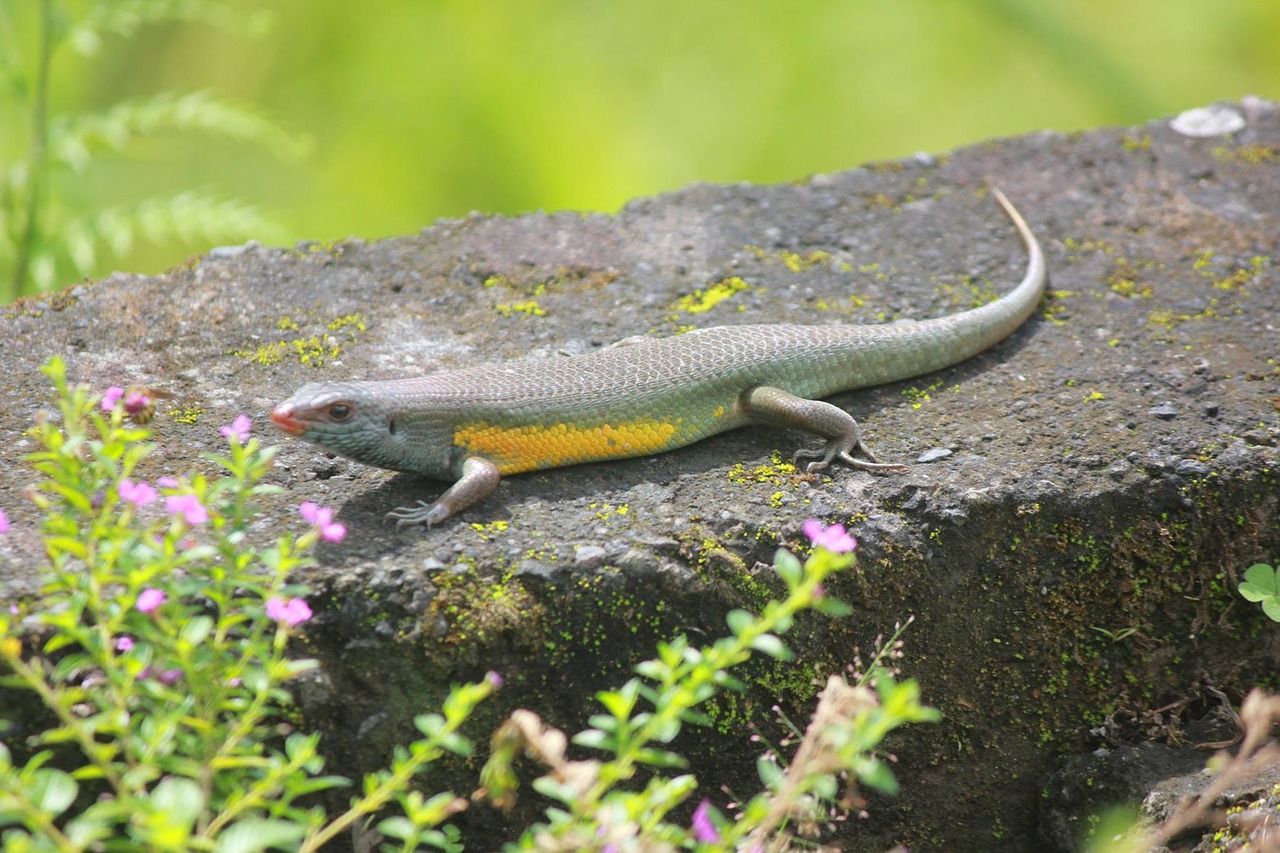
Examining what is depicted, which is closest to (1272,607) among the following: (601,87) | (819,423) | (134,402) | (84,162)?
(819,423)

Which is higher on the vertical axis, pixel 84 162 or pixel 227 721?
pixel 84 162

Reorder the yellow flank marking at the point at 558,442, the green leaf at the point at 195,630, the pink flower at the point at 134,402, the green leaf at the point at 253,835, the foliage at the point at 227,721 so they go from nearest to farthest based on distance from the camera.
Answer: the green leaf at the point at 253,835 → the foliage at the point at 227,721 → the green leaf at the point at 195,630 → the pink flower at the point at 134,402 → the yellow flank marking at the point at 558,442

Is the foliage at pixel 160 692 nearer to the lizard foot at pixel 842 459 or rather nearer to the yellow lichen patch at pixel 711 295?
the lizard foot at pixel 842 459

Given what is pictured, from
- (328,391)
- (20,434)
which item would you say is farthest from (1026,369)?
(20,434)

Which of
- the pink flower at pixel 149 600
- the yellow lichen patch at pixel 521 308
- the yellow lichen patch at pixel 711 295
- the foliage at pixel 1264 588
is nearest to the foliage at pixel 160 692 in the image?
the pink flower at pixel 149 600

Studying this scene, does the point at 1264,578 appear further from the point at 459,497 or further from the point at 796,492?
the point at 459,497

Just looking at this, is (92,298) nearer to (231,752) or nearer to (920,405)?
(231,752)

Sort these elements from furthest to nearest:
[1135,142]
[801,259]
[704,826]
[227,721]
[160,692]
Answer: [1135,142], [801,259], [227,721], [160,692], [704,826]
